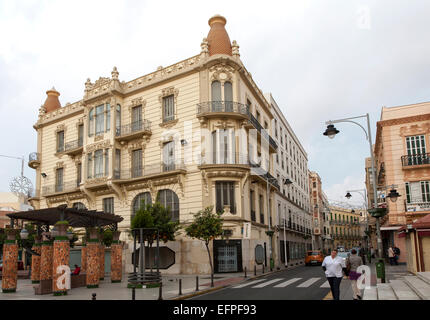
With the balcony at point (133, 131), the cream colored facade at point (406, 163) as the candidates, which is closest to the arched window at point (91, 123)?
the balcony at point (133, 131)

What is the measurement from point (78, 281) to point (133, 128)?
675 inches

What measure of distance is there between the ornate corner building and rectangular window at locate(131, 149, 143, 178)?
0.09 m

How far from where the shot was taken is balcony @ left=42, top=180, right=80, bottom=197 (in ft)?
127

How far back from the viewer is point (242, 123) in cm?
3158

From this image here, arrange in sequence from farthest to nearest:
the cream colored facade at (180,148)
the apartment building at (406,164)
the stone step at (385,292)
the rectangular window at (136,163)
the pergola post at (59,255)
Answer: the rectangular window at (136,163)
the apartment building at (406,164)
the cream colored facade at (180,148)
the pergola post at (59,255)
the stone step at (385,292)

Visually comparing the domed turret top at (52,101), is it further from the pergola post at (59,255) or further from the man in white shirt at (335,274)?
the man in white shirt at (335,274)

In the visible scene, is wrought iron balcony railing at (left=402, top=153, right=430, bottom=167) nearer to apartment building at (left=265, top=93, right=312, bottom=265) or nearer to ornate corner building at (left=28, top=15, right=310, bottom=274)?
apartment building at (left=265, top=93, right=312, bottom=265)

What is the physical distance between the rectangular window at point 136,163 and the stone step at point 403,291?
2252 centimetres

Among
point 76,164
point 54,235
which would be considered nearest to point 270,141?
point 76,164

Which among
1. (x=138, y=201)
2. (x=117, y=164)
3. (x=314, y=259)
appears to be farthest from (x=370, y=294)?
(x=117, y=164)

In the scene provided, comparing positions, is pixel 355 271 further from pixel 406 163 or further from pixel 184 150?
pixel 406 163

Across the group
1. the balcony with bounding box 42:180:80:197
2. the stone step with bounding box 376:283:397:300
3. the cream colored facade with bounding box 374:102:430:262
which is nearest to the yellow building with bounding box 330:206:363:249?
the cream colored facade with bounding box 374:102:430:262

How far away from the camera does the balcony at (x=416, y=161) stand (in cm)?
3197

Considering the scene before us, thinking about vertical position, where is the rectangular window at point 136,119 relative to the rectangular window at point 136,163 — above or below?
above
